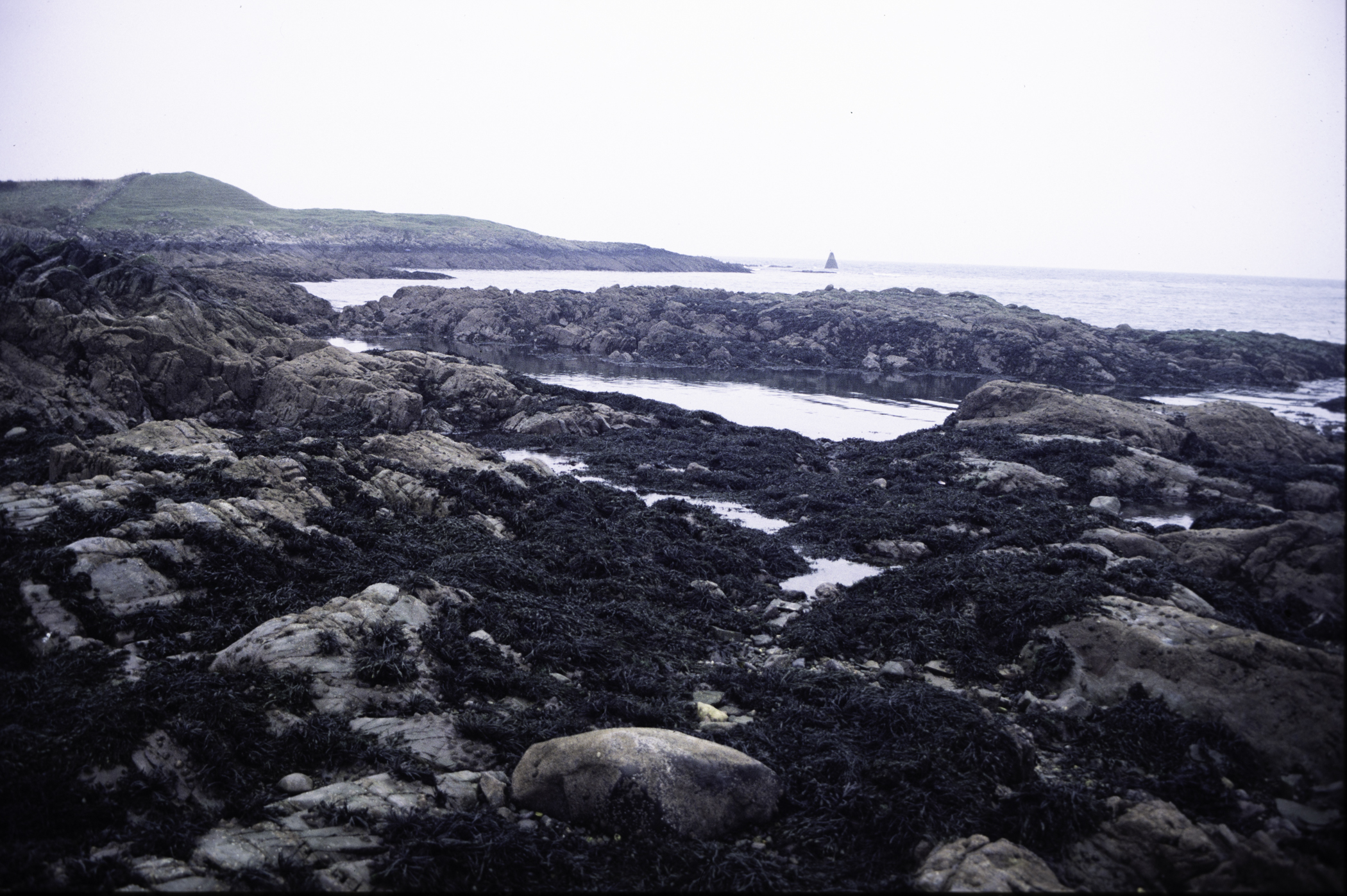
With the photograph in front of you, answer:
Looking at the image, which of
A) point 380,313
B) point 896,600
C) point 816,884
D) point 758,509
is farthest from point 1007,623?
point 380,313

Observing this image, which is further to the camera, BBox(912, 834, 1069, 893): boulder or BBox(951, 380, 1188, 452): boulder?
BBox(951, 380, 1188, 452): boulder

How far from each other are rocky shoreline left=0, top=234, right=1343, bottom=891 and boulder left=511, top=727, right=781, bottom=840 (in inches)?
0.9

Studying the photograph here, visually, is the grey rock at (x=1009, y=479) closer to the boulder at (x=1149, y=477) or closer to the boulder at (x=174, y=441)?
the boulder at (x=1149, y=477)

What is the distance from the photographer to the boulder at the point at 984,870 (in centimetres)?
365

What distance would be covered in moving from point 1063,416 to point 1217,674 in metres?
12.8

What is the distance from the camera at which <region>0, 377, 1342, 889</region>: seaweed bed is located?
4.24 m

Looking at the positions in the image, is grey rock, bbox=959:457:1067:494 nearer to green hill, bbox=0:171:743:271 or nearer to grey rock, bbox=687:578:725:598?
grey rock, bbox=687:578:725:598

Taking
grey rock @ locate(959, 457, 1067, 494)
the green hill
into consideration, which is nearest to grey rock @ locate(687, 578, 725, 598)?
grey rock @ locate(959, 457, 1067, 494)

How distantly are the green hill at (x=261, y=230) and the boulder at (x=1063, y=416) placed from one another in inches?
2588

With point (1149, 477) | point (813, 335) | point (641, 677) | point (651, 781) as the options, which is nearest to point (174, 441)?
point (641, 677)

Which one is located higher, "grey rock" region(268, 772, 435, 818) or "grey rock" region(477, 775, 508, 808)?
"grey rock" region(268, 772, 435, 818)

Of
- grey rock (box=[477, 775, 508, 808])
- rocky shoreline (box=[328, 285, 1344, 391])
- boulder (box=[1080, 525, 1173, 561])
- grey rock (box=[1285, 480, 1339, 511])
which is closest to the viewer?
grey rock (box=[1285, 480, 1339, 511])

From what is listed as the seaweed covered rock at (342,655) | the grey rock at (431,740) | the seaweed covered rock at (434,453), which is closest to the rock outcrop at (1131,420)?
the grey rock at (431,740)

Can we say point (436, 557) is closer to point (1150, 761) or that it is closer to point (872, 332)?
point (1150, 761)
